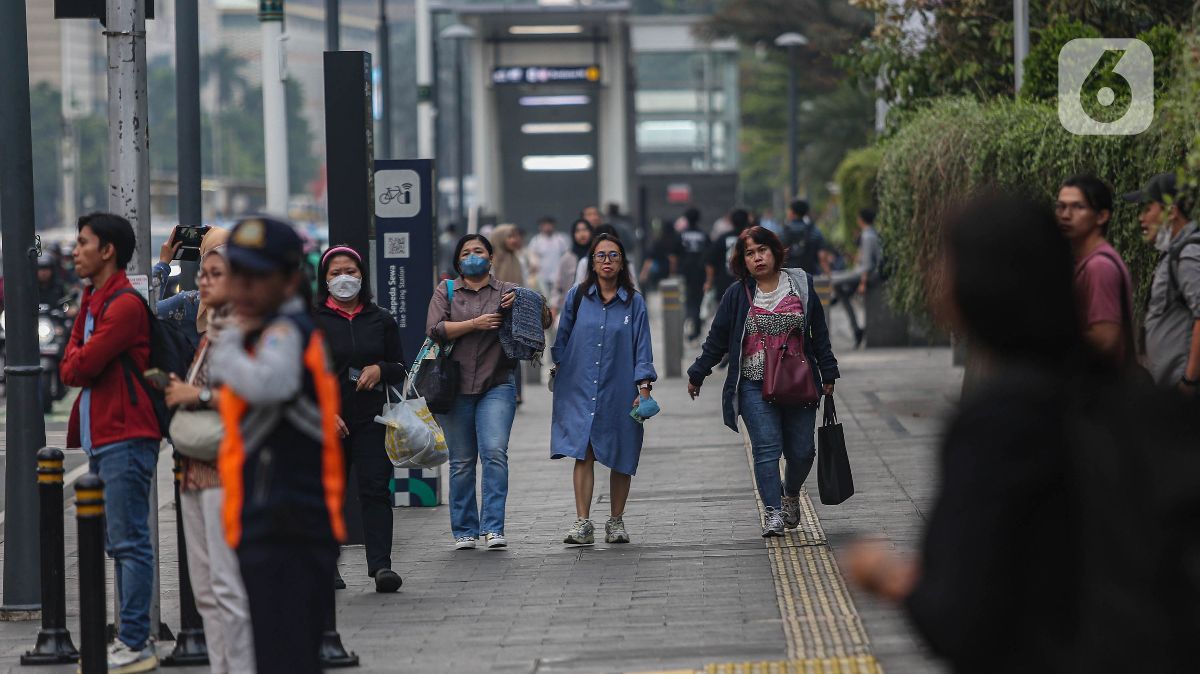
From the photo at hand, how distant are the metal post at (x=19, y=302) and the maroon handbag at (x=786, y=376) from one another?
3.73 meters

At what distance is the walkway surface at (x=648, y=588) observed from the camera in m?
6.96

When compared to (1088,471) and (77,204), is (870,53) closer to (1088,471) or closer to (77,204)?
(1088,471)

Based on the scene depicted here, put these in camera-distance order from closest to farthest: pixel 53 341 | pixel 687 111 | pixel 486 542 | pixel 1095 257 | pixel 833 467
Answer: pixel 1095 257 → pixel 833 467 → pixel 486 542 → pixel 53 341 → pixel 687 111

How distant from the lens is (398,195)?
448 inches

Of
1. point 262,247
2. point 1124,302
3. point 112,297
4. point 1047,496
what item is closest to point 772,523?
point 1124,302

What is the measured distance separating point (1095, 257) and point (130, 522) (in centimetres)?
375

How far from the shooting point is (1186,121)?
8211 millimetres

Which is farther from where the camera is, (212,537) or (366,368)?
(366,368)

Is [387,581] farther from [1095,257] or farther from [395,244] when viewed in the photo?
[1095,257]

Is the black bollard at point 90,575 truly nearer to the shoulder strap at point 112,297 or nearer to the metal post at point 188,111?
the shoulder strap at point 112,297

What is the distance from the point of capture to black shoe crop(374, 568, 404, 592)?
860cm

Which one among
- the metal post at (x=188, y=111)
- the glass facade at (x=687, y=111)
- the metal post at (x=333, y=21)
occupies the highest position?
the glass facade at (x=687, y=111)

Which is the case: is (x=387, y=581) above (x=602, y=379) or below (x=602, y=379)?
below

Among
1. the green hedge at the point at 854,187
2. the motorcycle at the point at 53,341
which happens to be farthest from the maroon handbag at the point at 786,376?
the green hedge at the point at 854,187
